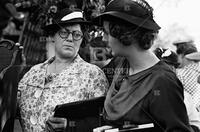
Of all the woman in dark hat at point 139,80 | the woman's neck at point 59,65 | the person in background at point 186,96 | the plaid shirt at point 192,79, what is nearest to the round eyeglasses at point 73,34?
the woman's neck at point 59,65

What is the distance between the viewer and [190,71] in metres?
4.42

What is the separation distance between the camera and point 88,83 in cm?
274

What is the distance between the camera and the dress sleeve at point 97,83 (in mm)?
2688

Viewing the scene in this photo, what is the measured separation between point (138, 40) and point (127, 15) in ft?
0.50

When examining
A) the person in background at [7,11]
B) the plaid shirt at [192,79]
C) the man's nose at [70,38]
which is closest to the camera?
the person in background at [7,11]

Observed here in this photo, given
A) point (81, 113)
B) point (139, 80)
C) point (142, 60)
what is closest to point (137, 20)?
point (142, 60)

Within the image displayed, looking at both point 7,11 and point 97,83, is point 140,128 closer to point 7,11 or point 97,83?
point 97,83

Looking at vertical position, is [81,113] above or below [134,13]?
below

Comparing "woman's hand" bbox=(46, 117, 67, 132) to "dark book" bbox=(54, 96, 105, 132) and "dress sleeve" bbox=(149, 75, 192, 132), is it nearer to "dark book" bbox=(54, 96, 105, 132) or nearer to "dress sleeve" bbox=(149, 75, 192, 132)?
"dark book" bbox=(54, 96, 105, 132)

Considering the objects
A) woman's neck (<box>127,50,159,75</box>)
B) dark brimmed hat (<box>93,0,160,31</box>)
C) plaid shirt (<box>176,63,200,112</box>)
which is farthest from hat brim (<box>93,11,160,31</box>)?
plaid shirt (<box>176,63,200,112</box>)

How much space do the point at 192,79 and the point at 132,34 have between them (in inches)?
92.4

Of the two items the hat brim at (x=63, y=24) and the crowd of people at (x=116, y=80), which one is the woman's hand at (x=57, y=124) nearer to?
the crowd of people at (x=116, y=80)

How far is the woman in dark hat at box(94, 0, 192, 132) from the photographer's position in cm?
183

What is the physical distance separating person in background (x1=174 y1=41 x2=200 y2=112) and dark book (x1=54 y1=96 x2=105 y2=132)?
1870 millimetres
